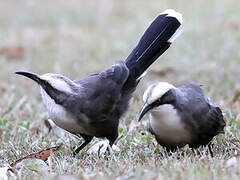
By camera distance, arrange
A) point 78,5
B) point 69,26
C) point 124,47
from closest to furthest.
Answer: point 124,47
point 69,26
point 78,5

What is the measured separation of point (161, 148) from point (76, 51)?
20.8 ft

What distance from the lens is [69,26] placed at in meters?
13.4

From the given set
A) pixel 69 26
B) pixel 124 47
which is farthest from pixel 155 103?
pixel 69 26

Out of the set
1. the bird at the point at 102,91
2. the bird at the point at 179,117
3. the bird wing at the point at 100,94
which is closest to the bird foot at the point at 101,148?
the bird at the point at 102,91

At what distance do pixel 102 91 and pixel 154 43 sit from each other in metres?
0.71

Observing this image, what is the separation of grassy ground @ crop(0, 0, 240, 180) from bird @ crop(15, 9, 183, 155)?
0.80 feet

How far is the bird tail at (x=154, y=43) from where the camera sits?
16.2ft

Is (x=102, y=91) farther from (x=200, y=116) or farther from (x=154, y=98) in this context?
(x=200, y=116)

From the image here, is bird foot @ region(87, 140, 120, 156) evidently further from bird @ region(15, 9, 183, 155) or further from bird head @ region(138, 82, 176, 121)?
bird head @ region(138, 82, 176, 121)

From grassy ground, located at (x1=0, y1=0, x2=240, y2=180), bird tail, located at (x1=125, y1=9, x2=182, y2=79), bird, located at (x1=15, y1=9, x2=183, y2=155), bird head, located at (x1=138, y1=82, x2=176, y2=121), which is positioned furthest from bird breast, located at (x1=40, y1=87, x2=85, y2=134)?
bird tail, located at (x1=125, y1=9, x2=182, y2=79)

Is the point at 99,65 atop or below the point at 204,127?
below

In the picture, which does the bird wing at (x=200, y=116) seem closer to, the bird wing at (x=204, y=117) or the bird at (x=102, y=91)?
the bird wing at (x=204, y=117)

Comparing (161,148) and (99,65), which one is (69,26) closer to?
(99,65)

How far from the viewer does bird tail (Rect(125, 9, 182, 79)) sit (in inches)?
194
